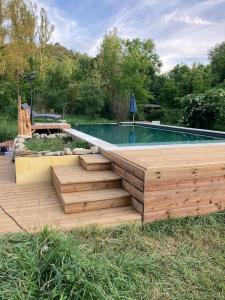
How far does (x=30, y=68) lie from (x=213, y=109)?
Answer: 38.2ft

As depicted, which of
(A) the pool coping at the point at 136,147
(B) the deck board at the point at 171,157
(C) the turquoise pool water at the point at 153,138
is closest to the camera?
(B) the deck board at the point at 171,157

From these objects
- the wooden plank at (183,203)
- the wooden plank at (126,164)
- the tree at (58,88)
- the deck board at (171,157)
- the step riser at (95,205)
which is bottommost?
the step riser at (95,205)

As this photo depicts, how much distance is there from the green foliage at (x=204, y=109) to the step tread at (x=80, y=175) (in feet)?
26.6

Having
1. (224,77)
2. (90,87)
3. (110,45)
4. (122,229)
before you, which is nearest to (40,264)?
(122,229)

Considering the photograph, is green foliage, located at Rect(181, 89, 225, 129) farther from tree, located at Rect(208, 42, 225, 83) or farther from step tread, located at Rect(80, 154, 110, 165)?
step tread, located at Rect(80, 154, 110, 165)

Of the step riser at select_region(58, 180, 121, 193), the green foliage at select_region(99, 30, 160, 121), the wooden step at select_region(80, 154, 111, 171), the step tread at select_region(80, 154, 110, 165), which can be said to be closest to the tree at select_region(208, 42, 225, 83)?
the green foliage at select_region(99, 30, 160, 121)

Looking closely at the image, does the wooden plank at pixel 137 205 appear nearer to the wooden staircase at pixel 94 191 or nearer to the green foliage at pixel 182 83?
the wooden staircase at pixel 94 191

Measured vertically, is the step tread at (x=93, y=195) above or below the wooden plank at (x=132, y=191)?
below

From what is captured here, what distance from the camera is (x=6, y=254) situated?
7.19 feet

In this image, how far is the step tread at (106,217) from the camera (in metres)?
2.93

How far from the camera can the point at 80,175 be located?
12.5ft

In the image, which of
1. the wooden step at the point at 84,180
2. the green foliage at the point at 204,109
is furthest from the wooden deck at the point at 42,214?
the green foliage at the point at 204,109

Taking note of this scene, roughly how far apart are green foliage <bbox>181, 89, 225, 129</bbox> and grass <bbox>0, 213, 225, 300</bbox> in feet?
28.9

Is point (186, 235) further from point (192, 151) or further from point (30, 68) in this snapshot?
point (30, 68)
